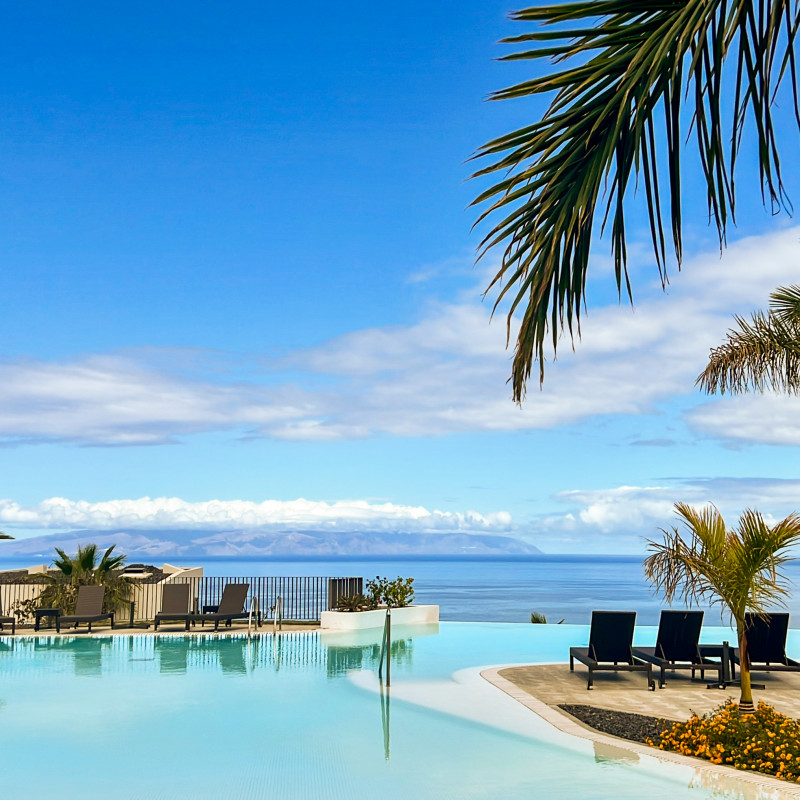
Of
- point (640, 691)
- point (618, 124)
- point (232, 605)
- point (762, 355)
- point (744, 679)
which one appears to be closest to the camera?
point (618, 124)

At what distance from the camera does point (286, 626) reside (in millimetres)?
19281

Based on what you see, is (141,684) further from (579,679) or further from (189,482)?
(189,482)

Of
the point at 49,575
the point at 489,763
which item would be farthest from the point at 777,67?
the point at 49,575

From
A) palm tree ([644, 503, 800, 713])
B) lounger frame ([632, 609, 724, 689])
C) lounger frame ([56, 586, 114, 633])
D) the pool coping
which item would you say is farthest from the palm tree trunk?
lounger frame ([56, 586, 114, 633])

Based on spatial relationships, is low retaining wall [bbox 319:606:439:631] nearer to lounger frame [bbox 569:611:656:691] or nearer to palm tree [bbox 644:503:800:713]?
lounger frame [bbox 569:611:656:691]

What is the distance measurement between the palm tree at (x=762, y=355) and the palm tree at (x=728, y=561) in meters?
2.58

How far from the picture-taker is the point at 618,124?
198 centimetres

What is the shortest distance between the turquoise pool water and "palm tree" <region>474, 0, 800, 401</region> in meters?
5.82

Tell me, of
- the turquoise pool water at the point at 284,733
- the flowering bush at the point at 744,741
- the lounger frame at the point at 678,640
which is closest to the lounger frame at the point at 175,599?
the turquoise pool water at the point at 284,733

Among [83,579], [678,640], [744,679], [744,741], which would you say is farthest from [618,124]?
[83,579]

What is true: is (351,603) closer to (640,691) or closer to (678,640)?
(678,640)

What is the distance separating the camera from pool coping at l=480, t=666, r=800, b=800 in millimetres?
7004

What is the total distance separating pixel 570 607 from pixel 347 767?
6283 centimetres

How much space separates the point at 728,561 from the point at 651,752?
1955mm
